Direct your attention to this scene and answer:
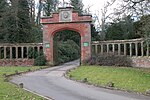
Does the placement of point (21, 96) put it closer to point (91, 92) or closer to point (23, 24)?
point (91, 92)

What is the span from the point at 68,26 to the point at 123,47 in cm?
719

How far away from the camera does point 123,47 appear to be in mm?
38219

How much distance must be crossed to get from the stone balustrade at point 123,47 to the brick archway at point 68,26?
4.37ft

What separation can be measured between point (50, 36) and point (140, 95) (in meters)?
26.6

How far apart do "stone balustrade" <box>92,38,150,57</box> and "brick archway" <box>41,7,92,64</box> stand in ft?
4.37

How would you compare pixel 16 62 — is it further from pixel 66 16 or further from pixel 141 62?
pixel 141 62

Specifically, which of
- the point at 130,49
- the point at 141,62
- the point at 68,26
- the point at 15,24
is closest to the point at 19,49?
the point at 15,24

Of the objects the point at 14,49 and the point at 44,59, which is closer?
the point at 44,59

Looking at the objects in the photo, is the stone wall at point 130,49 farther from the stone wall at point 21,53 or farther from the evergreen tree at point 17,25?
the evergreen tree at point 17,25

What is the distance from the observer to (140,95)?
14219 mm

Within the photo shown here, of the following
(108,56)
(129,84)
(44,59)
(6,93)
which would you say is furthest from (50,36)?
(6,93)

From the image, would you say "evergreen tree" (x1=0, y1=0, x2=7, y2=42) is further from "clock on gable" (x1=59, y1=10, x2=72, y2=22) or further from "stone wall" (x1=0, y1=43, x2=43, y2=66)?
"clock on gable" (x1=59, y1=10, x2=72, y2=22)

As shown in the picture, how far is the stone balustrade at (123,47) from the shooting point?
34.8 meters

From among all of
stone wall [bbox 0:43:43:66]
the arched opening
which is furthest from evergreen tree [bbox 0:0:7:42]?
the arched opening
